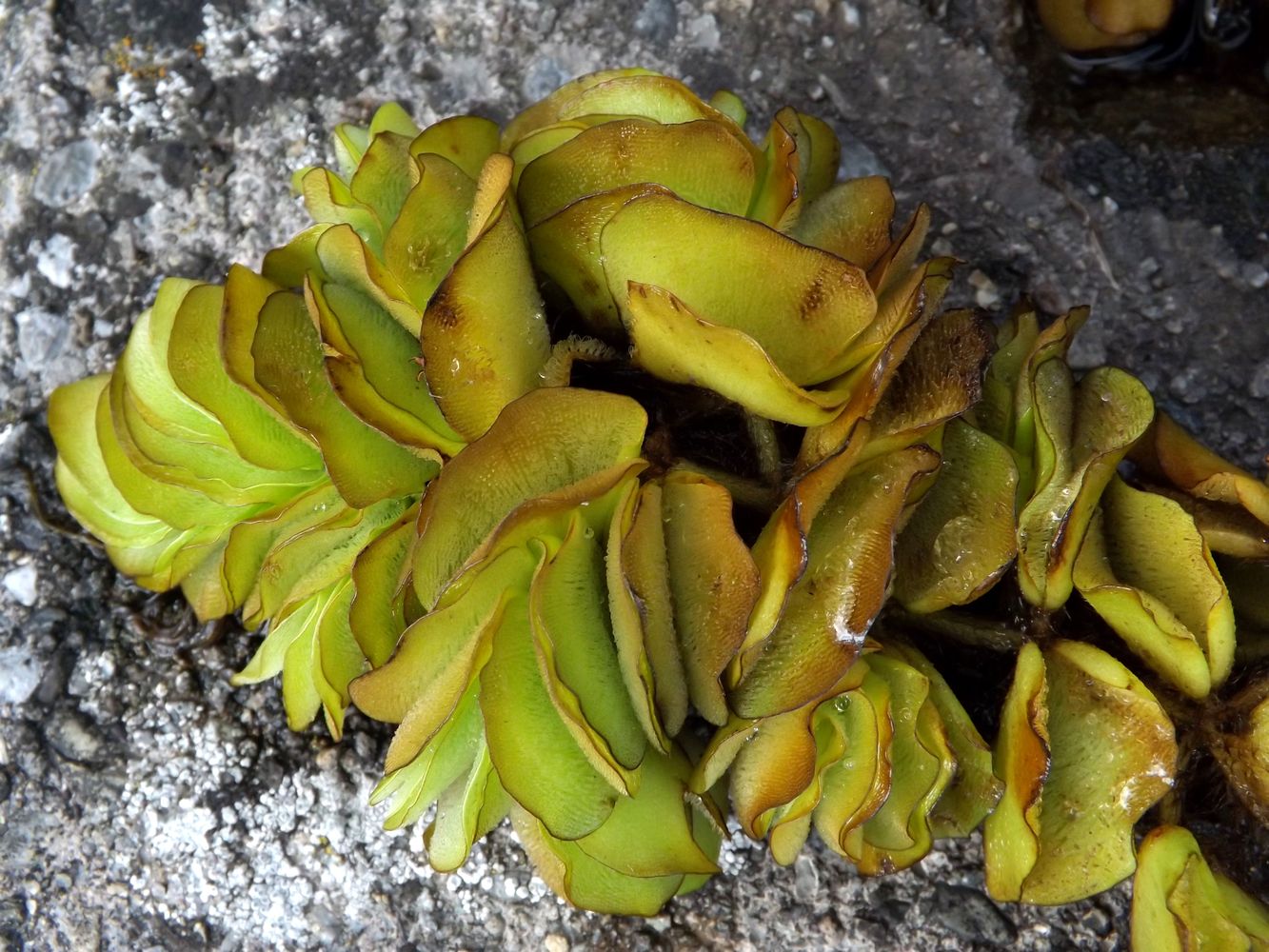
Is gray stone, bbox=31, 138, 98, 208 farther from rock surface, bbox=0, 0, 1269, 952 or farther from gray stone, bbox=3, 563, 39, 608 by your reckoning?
gray stone, bbox=3, 563, 39, 608

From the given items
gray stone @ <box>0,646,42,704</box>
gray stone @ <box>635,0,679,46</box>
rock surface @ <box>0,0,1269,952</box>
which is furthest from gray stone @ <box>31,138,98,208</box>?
gray stone @ <box>635,0,679,46</box>

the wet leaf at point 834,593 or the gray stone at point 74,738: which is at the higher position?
the wet leaf at point 834,593

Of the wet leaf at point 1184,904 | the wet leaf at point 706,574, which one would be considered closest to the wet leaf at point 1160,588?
the wet leaf at point 1184,904

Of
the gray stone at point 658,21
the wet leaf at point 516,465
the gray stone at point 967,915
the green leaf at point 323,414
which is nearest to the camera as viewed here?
the wet leaf at point 516,465

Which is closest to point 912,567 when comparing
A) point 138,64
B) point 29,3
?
point 138,64

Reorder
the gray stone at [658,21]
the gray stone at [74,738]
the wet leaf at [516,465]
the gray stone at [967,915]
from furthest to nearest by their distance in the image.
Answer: the gray stone at [658,21]
the gray stone at [74,738]
the gray stone at [967,915]
the wet leaf at [516,465]

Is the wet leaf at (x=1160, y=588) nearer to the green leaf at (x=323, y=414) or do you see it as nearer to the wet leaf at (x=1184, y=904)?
the wet leaf at (x=1184, y=904)

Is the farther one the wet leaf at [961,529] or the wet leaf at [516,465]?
the wet leaf at [961,529]
